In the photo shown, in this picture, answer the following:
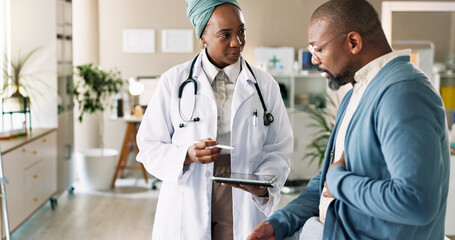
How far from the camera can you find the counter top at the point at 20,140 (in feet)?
12.6

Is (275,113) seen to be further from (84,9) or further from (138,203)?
(84,9)

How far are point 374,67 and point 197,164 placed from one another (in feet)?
2.91

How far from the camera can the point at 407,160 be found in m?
1.01

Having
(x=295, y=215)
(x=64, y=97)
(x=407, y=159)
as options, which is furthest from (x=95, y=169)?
(x=407, y=159)

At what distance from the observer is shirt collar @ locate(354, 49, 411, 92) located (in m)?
1.19

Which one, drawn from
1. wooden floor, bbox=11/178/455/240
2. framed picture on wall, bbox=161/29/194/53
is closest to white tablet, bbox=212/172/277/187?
wooden floor, bbox=11/178/455/240

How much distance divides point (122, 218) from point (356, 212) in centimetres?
391

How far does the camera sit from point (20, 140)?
13.8 feet

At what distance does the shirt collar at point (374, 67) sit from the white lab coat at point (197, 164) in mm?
721

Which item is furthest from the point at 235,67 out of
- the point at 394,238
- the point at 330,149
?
the point at 394,238

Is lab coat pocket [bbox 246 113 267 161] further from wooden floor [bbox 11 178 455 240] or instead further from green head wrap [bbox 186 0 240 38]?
wooden floor [bbox 11 178 455 240]

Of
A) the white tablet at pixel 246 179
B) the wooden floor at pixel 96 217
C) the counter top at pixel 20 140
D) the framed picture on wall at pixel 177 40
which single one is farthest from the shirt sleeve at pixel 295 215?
the framed picture on wall at pixel 177 40

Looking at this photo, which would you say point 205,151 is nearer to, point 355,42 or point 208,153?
point 208,153

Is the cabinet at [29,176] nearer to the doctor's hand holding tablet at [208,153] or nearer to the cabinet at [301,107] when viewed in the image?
the doctor's hand holding tablet at [208,153]
